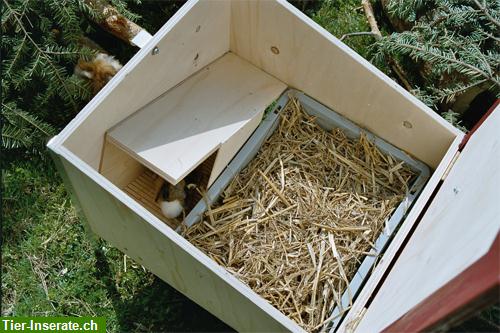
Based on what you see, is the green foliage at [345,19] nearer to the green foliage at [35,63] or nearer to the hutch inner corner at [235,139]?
the hutch inner corner at [235,139]

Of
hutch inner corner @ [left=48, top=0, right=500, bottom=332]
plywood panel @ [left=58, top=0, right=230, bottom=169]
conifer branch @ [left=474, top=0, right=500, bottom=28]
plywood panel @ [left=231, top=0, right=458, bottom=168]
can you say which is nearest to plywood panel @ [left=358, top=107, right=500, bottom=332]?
hutch inner corner @ [left=48, top=0, right=500, bottom=332]

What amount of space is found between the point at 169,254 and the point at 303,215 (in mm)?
576

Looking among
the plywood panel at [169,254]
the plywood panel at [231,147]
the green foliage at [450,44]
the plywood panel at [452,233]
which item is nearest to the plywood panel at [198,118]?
the plywood panel at [231,147]

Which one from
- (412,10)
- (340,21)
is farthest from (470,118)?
(340,21)

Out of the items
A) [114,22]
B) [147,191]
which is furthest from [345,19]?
[147,191]

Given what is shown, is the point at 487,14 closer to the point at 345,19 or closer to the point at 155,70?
the point at 345,19

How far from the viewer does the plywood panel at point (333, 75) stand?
215 cm

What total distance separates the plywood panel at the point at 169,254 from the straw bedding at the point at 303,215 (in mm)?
184

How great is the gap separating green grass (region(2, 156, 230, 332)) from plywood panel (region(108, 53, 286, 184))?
1.90ft

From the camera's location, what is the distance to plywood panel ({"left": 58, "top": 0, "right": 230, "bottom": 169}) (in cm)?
192

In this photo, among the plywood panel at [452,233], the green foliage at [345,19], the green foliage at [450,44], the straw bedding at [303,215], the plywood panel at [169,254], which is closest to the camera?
the plywood panel at [452,233]

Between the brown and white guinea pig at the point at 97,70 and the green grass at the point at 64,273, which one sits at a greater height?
the brown and white guinea pig at the point at 97,70

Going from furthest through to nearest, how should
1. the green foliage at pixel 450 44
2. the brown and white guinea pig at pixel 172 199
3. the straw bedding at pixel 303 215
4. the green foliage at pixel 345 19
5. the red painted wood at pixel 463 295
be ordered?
the green foliage at pixel 345 19 → the green foliage at pixel 450 44 → the brown and white guinea pig at pixel 172 199 → the straw bedding at pixel 303 215 → the red painted wood at pixel 463 295

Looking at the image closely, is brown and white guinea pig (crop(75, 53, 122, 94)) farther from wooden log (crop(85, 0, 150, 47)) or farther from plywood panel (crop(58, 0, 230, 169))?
plywood panel (crop(58, 0, 230, 169))
